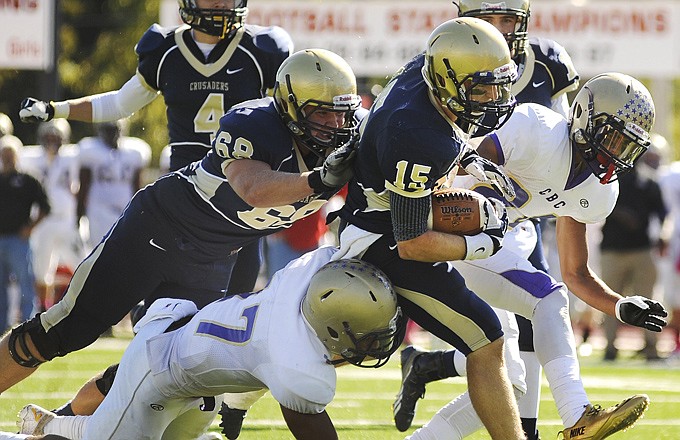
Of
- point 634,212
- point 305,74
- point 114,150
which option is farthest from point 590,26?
point 305,74

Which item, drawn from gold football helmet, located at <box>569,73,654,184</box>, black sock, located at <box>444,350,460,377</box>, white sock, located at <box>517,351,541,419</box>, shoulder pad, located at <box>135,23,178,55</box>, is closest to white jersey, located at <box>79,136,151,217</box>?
shoulder pad, located at <box>135,23,178,55</box>

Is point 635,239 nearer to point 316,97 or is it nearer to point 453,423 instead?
point 453,423

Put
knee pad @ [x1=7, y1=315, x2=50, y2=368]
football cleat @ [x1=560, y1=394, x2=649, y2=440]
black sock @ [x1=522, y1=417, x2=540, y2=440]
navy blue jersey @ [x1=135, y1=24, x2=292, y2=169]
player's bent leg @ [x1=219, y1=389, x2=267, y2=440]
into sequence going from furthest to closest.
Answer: navy blue jersey @ [x1=135, y1=24, x2=292, y2=169]
player's bent leg @ [x1=219, y1=389, x2=267, y2=440]
black sock @ [x1=522, y1=417, x2=540, y2=440]
knee pad @ [x1=7, y1=315, x2=50, y2=368]
football cleat @ [x1=560, y1=394, x2=649, y2=440]

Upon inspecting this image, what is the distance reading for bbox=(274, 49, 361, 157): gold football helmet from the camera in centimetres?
422

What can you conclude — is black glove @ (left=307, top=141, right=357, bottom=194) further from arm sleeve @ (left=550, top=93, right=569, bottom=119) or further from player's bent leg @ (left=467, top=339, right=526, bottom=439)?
arm sleeve @ (left=550, top=93, right=569, bottom=119)

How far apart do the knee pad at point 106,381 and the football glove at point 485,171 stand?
5.03ft

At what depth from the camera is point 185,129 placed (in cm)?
537

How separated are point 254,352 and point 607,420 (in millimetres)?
1221

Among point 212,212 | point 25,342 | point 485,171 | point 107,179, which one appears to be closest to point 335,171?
point 485,171

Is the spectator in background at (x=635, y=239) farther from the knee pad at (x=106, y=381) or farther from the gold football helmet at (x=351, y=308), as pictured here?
the gold football helmet at (x=351, y=308)

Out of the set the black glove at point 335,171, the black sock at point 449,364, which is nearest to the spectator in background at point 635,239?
the black sock at point 449,364

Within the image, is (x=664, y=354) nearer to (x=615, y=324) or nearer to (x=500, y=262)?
(x=615, y=324)

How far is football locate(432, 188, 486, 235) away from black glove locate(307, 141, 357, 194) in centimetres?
28

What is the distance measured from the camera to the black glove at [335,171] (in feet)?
13.0
